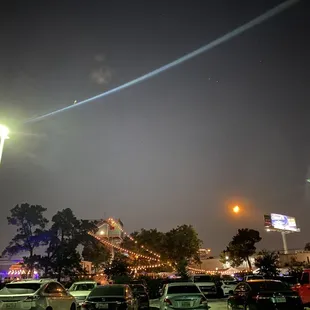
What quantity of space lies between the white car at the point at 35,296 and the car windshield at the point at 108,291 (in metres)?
0.87

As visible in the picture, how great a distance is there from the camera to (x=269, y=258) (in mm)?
35469

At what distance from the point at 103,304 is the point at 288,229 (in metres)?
61.6

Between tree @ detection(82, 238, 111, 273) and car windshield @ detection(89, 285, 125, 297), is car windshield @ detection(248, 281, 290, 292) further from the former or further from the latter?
tree @ detection(82, 238, 111, 273)

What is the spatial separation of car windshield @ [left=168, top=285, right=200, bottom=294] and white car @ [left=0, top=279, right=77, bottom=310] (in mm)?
3503

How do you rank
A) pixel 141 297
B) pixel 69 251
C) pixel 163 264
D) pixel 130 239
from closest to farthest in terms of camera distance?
pixel 141 297
pixel 69 251
pixel 163 264
pixel 130 239

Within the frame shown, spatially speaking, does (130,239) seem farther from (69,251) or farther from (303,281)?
(303,281)

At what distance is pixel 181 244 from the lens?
58.0m

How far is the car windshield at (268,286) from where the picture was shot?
10.6 m

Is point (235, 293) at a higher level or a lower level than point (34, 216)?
lower

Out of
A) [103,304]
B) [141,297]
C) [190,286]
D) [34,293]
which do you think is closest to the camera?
[34,293]

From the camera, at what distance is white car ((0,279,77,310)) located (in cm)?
885

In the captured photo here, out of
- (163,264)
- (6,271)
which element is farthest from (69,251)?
(163,264)

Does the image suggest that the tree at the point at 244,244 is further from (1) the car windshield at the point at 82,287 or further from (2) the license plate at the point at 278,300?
(2) the license plate at the point at 278,300

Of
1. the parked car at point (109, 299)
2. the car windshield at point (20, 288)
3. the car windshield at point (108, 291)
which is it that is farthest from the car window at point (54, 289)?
the car windshield at point (108, 291)
